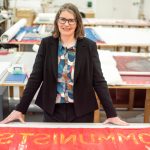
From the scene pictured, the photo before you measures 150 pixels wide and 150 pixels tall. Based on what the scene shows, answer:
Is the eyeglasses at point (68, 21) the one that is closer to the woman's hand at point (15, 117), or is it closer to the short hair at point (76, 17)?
the short hair at point (76, 17)

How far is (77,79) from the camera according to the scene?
171cm

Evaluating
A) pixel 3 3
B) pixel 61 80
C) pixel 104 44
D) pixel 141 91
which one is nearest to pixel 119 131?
pixel 61 80

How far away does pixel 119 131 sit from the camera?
1515 millimetres

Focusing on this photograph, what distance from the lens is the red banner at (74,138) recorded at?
1.36m

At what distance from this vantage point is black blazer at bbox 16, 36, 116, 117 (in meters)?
1.67

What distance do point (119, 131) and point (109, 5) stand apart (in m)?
7.85

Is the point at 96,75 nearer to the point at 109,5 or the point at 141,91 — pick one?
the point at 141,91

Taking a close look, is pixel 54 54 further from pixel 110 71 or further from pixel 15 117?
pixel 110 71

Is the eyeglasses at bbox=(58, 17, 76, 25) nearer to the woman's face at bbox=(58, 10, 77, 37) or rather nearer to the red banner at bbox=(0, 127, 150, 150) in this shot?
the woman's face at bbox=(58, 10, 77, 37)

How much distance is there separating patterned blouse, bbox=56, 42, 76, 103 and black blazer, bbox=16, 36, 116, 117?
2cm

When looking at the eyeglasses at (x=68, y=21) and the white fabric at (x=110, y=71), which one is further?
the white fabric at (x=110, y=71)

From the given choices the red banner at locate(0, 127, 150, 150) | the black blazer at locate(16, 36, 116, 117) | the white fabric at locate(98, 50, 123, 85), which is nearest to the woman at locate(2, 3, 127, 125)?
the black blazer at locate(16, 36, 116, 117)

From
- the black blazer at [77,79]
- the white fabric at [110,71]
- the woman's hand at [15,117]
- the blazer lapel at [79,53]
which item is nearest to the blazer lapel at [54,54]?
the black blazer at [77,79]

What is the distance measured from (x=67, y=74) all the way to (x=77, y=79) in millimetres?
64
